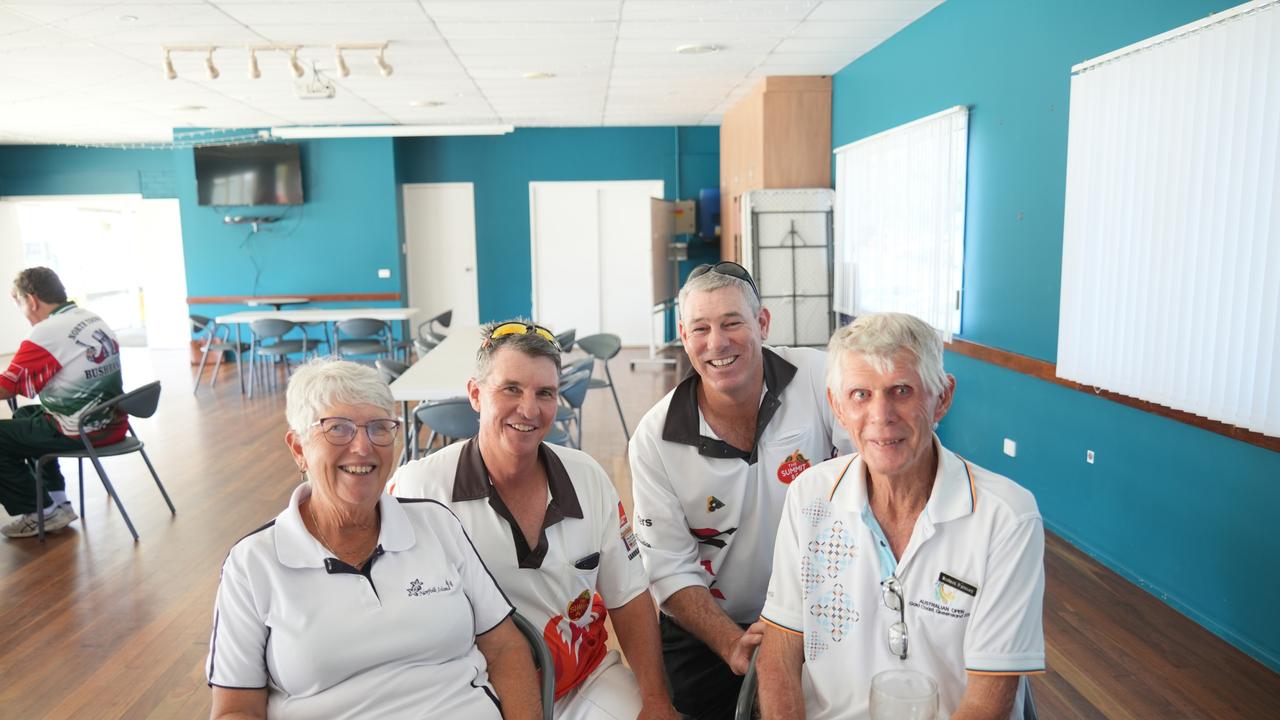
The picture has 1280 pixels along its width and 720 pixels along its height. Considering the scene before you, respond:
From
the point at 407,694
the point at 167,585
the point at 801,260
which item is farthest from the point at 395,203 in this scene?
the point at 407,694

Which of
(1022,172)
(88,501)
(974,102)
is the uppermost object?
(974,102)

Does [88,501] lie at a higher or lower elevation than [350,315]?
lower

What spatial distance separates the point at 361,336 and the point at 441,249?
365 cm

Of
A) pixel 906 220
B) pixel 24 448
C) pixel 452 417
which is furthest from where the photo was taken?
pixel 906 220

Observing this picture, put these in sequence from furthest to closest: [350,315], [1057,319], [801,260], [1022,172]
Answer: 1. [350,315]
2. [801,260]
3. [1022,172]
4. [1057,319]

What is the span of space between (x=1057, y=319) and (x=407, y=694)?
3831 millimetres

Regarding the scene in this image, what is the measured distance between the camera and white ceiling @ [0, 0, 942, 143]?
567 centimetres

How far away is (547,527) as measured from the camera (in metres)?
1.96

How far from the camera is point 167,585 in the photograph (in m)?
4.14

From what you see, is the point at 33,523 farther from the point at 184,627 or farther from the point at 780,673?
the point at 780,673

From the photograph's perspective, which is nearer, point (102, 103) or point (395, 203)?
point (102, 103)

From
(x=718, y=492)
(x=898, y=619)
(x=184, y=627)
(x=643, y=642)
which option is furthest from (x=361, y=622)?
(x=184, y=627)

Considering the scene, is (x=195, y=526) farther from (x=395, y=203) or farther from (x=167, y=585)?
(x=395, y=203)

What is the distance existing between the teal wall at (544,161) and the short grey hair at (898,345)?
1093 cm
